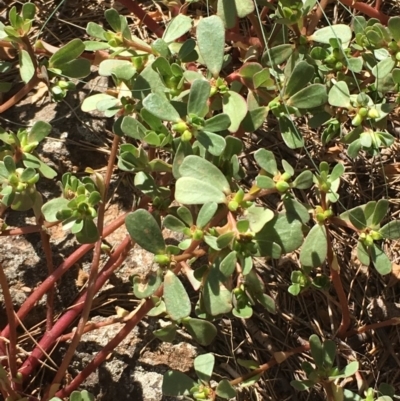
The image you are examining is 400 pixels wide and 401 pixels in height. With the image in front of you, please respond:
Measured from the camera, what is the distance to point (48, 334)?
1.48 m

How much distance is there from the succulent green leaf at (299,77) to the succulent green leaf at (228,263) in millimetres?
405

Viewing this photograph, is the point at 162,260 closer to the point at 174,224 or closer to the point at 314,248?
the point at 174,224

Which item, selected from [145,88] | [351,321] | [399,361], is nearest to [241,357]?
[351,321]

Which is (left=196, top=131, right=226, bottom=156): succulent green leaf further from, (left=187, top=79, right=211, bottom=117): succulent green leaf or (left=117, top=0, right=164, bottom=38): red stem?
(left=117, top=0, right=164, bottom=38): red stem

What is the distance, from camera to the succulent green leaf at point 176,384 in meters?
1.34

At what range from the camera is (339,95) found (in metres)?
1.42

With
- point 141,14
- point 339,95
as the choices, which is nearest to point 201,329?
point 339,95

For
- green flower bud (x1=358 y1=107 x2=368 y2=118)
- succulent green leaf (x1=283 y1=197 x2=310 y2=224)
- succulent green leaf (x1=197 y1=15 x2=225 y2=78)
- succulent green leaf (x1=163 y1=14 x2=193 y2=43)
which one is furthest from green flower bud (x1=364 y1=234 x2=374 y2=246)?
succulent green leaf (x1=163 y1=14 x2=193 y2=43)

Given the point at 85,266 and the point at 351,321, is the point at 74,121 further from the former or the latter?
the point at 351,321

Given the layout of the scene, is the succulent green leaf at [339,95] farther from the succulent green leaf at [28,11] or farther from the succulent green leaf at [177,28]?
the succulent green leaf at [28,11]

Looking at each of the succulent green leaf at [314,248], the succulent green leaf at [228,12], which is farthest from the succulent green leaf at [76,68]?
the succulent green leaf at [314,248]

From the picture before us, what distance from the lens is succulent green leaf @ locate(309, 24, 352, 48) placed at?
56.5 inches

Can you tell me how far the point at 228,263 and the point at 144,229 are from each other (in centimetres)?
18

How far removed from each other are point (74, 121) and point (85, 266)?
439 mm
